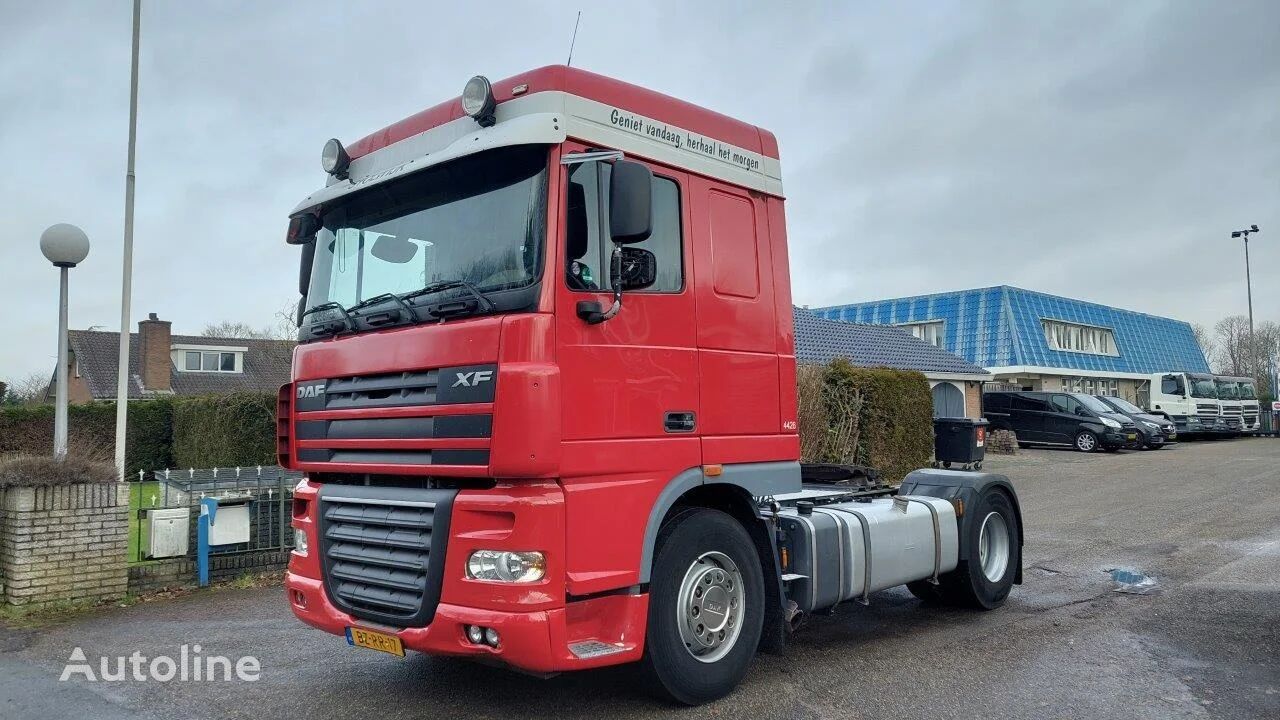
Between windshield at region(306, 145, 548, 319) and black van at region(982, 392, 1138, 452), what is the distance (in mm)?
26308

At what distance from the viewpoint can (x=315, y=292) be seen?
5414mm

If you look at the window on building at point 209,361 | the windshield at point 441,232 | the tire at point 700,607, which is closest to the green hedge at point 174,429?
the windshield at point 441,232

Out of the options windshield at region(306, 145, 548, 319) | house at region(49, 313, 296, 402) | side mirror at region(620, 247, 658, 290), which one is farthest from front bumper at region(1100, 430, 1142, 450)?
house at region(49, 313, 296, 402)

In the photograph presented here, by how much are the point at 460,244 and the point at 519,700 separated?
98.2 inches

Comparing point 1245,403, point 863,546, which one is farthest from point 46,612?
point 1245,403

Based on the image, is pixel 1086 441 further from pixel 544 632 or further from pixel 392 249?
pixel 544 632

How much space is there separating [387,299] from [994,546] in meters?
5.31

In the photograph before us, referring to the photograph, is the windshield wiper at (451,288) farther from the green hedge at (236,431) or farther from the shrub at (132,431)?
the shrub at (132,431)

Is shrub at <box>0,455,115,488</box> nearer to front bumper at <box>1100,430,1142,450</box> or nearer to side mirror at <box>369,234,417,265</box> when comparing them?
side mirror at <box>369,234,417,265</box>

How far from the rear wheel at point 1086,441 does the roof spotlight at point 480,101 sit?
26.8m

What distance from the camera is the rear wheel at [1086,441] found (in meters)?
27.2

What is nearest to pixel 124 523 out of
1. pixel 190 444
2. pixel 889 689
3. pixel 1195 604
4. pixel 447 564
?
pixel 447 564

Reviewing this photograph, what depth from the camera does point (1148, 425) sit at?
28.2 metres

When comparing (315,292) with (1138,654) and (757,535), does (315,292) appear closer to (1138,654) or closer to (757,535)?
(757,535)
